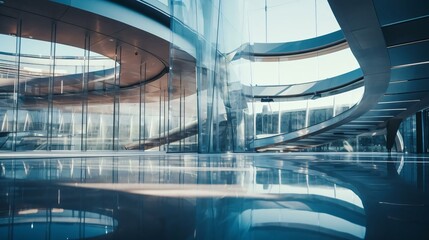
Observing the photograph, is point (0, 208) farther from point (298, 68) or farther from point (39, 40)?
point (298, 68)

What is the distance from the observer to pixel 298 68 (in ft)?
109

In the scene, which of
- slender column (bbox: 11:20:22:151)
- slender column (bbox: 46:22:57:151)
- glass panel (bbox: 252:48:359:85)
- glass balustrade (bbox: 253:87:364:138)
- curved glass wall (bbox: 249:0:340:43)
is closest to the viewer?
slender column (bbox: 11:20:22:151)

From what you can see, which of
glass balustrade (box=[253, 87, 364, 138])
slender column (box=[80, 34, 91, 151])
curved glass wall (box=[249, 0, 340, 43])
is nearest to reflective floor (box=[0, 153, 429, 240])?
slender column (box=[80, 34, 91, 151])

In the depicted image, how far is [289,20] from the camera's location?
102 ft

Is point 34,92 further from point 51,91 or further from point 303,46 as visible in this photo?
point 303,46

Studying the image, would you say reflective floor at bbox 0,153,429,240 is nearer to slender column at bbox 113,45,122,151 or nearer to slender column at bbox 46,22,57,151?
slender column at bbox 46,22,57,151

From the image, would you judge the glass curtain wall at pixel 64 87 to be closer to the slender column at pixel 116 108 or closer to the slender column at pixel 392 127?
the slender column at pixel 116 108

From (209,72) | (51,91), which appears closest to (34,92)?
(51,91)

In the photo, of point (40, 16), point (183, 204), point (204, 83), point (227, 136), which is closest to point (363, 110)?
point (227, 136)

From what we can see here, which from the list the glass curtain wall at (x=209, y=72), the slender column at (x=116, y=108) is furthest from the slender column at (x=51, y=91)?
the glass curtain wall at (x=209, y=72)

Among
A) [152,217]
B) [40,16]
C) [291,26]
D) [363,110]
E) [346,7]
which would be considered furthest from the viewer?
[291,26]

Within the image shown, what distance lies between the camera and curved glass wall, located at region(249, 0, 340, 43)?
29750 mm

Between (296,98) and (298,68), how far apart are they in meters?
3.29

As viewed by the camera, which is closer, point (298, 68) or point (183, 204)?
point (183, 204)
